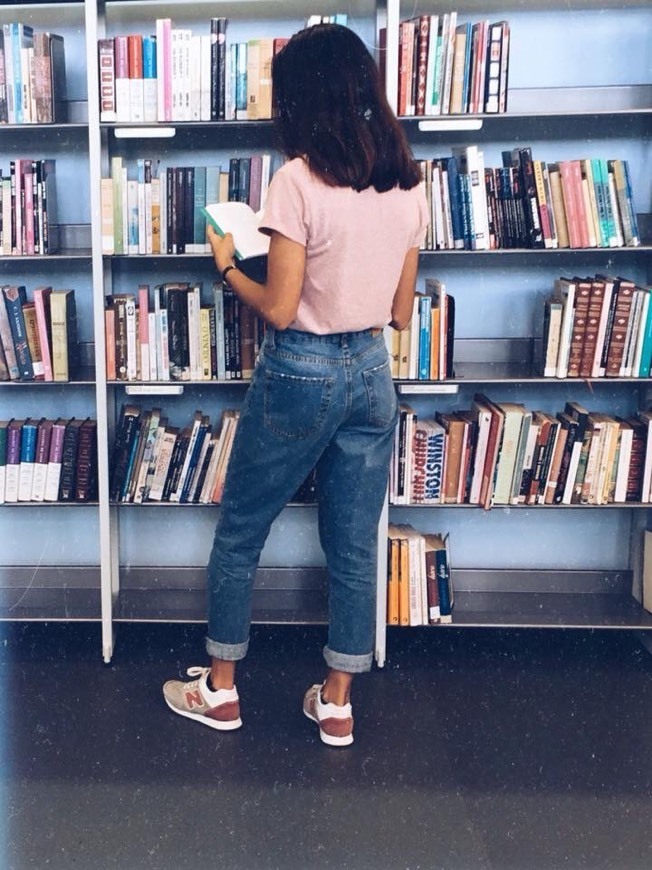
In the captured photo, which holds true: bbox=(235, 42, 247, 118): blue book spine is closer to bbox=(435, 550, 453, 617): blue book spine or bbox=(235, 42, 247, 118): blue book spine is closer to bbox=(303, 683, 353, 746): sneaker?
bbox=(435, 550, 453, 617): blue book spine

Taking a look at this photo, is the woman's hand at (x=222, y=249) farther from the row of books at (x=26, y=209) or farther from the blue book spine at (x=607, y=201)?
the blue book spine at (x=607, y=201)

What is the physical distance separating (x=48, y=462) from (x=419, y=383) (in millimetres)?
1106

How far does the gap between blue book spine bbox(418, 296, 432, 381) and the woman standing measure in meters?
0.34

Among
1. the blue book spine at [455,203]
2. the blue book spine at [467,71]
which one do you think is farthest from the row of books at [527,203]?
the blue book spine at [467,71]

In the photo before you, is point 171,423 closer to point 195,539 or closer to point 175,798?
point 195,539

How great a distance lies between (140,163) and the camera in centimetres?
294

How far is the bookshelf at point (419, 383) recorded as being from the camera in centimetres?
303

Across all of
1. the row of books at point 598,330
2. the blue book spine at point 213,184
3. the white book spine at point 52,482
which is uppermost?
the blue book spine at point 213,184

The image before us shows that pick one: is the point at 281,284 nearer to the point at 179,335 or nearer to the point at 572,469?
the point at 179,335

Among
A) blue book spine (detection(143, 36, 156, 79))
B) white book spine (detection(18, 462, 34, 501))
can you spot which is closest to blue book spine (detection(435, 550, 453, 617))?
white book spine (detection(18, 462, 34, 501))

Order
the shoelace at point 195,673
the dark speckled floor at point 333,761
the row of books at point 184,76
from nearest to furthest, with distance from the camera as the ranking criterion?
1. the dark speckled floor at point 333,761
2. the shoelace at point 195,673
3. the row of books at point 184,76

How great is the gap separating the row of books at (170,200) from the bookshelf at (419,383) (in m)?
0.05

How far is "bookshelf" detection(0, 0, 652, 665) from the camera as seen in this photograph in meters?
3.03

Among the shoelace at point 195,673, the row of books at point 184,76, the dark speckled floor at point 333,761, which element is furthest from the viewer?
the row of books at point 184,76
